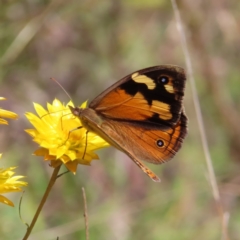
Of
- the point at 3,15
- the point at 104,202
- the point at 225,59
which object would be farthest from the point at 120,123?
the point at 225,59

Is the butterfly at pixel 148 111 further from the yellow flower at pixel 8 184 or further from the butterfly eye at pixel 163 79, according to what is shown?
the yellow flower at pixel 8 184

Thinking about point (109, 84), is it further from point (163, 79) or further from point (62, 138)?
point (62, 138)

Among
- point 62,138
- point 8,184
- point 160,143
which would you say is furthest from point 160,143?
point 8,184

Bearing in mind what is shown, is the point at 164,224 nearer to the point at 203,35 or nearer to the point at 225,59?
the point at 203,35

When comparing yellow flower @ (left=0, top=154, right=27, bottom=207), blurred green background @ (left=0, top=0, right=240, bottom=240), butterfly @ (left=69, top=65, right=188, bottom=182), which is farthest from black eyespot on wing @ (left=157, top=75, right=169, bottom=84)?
blurred green background @ (left=0, top=0, right=240, bottom=240)

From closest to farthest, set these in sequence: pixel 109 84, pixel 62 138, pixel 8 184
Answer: pixel 8 184 → pixel 62 138 → pixel 109 84

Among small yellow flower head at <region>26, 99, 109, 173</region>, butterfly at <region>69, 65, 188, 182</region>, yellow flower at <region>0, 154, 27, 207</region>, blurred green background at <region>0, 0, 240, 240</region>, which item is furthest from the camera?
blurred green background at <region>0, 0, 240, 240</region>

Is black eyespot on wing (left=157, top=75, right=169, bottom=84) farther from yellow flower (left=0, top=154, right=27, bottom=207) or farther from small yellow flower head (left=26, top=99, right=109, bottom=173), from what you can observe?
yellow flower (left=0, top=154, right=27, bottom=207)
